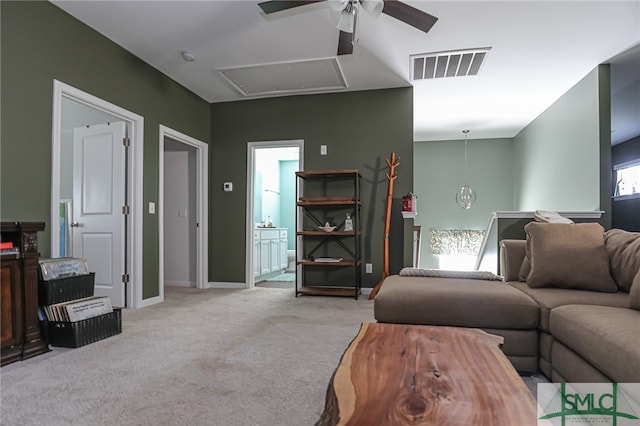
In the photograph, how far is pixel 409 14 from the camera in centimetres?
240

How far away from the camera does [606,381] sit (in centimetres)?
134

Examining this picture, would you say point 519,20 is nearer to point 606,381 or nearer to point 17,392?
point 606,381

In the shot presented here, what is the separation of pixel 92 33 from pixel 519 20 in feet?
12.5

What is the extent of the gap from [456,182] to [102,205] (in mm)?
Result: 6716

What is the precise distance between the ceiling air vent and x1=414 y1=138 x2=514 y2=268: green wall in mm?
3844

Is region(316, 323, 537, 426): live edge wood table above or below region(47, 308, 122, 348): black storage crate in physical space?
above

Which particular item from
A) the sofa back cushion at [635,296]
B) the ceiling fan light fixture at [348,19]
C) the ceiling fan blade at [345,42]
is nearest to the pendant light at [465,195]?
the ceiling fan blade at [345,42]

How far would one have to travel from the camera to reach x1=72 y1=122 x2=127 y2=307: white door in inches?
144

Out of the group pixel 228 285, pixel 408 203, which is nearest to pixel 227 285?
pixel 228 285

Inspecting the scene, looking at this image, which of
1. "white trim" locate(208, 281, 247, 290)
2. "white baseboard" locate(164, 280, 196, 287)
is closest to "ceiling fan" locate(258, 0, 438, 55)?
"white trim" locate(208, 281, 247, 290)

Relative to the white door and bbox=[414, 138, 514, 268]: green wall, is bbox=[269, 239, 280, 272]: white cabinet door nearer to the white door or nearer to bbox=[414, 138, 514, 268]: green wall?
the white door

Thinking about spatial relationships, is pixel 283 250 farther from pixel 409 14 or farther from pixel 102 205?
pixel 409 14

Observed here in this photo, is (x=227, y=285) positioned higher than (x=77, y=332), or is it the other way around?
(x=77, y=332)

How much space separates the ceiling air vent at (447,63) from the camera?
11.8ft
